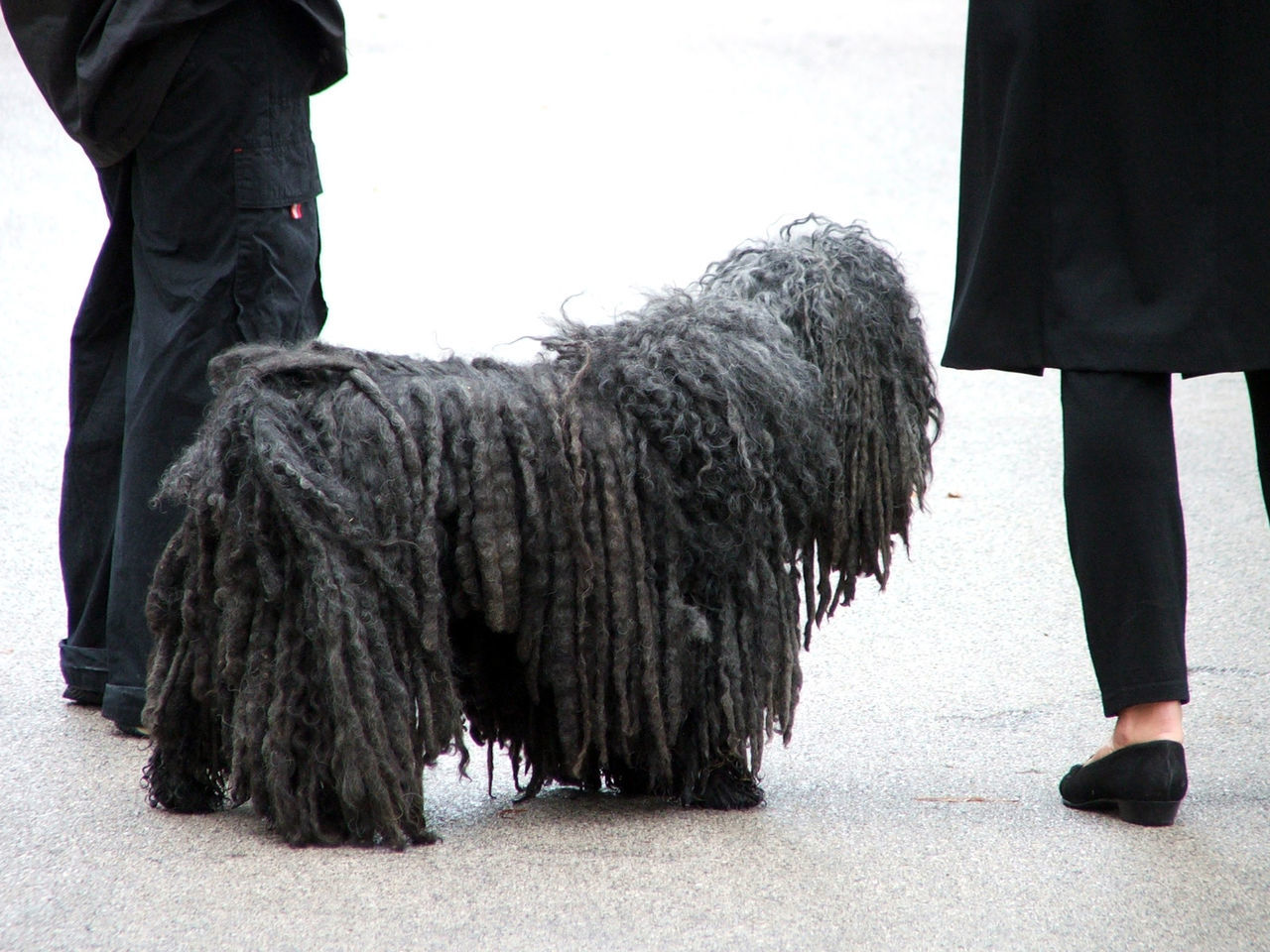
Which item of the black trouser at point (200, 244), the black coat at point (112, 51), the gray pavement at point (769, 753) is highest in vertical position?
the black coat at point (112, 51)

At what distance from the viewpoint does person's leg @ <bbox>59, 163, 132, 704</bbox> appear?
3.95 meters

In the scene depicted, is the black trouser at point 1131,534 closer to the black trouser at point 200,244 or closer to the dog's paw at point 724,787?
the dog's paw at point 724,787

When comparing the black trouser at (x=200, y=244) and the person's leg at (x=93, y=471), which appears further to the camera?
the person's leg at (x=93, y=471)

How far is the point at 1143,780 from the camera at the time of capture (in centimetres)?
322

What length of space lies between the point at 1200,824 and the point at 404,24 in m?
12.2

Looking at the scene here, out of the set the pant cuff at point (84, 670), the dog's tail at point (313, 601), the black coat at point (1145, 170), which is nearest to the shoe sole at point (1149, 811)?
the black coat at point (1145, 170)

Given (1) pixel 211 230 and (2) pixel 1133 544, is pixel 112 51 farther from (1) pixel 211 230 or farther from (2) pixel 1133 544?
(2) pixel 1133 544

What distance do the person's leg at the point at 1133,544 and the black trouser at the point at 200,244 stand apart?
1.79m

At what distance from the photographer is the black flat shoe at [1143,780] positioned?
10.5 ft

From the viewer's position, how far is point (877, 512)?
136 inches

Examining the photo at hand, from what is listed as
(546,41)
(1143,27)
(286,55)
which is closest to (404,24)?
(546,41)

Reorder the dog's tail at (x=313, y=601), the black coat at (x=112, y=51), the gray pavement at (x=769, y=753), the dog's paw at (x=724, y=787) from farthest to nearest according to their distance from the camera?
1. the black coat at (x=112, y=51)
2. the dog's paw at (x=724, y=787)
3. the dog's tail at (x=313, y=601)
4. the gray pavement at (x=769, y=753)

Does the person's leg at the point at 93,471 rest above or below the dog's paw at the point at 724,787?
above

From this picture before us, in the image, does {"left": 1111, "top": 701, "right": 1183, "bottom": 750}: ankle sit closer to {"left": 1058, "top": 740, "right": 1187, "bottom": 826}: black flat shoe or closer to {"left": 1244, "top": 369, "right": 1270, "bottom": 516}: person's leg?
{"left": 1058, "top": 740, "right": 1187, "bottom": 826}: black flat shoe
